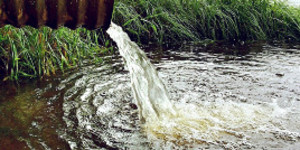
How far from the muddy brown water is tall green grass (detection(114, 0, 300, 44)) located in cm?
122

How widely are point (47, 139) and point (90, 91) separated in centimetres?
107

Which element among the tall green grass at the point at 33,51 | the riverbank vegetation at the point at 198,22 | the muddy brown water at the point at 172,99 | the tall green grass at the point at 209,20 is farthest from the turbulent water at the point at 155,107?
the tall green grass at the point at 209,20

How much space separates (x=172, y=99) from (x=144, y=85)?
0.31m

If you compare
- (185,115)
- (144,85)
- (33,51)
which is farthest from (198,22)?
(185,115)

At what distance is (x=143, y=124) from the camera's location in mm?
2652

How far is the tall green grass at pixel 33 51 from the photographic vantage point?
3.54 m

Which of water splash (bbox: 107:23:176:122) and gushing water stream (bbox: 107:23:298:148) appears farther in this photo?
water splash (bbox: 107:23:176:122)

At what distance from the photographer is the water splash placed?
9.70ft

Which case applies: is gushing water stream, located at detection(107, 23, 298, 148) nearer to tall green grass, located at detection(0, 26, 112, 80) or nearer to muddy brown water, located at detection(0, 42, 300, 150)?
muddy brown water, located at detection(0, 42, 300, 150)

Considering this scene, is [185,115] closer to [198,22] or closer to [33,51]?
[33,51]

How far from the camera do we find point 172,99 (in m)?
3.25

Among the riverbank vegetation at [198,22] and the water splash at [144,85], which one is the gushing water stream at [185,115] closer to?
the water splash at [144,85]

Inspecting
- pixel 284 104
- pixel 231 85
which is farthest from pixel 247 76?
pixel 284 104

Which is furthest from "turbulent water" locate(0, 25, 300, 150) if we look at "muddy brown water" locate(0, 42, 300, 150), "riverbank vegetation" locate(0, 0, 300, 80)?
"riverbank vegetation" locate(0, 0, 300, 80)
